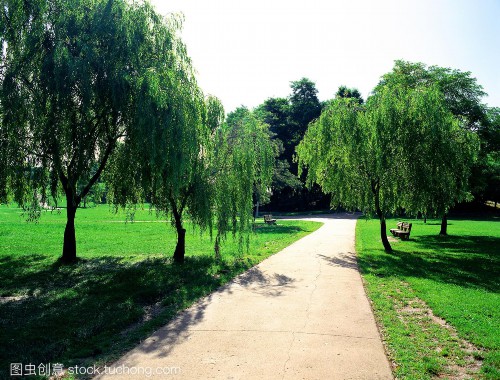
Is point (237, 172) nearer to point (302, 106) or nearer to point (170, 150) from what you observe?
point (170, 150)

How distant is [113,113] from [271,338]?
8.07m

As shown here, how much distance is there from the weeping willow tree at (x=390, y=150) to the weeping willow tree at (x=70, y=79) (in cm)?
733

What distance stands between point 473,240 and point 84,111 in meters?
20.8

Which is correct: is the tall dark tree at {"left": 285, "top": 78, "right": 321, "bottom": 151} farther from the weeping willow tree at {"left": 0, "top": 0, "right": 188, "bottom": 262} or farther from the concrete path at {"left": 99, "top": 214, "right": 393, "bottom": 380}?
the concrete path at {"left": 99, "top": 214, "right": 393, "bottom": 380}

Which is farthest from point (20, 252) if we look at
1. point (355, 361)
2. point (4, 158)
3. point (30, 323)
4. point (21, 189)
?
point (355, 361)

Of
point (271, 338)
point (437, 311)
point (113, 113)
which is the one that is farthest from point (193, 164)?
point (437, 311)

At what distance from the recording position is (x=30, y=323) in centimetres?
650

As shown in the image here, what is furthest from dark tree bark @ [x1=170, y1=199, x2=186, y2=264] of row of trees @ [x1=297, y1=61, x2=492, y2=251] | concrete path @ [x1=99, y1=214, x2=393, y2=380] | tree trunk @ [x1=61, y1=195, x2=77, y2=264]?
row of trees @ [x1=297, y1=61, x2=492, y2=251]

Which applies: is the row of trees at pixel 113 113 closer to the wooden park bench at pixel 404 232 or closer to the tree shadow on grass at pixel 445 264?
the tree shadow on grass at pixel 445 264

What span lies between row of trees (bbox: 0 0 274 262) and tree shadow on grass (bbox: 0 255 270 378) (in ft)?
6.93

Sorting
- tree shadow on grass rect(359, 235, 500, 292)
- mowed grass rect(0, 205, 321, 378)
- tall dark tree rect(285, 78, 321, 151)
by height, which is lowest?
mowed grass rect(0, 205, 321, 378)

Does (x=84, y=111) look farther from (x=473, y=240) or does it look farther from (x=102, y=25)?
(x=473, y=240)

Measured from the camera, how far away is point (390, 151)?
13.6m

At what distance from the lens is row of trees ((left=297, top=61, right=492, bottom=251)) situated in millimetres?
13477
